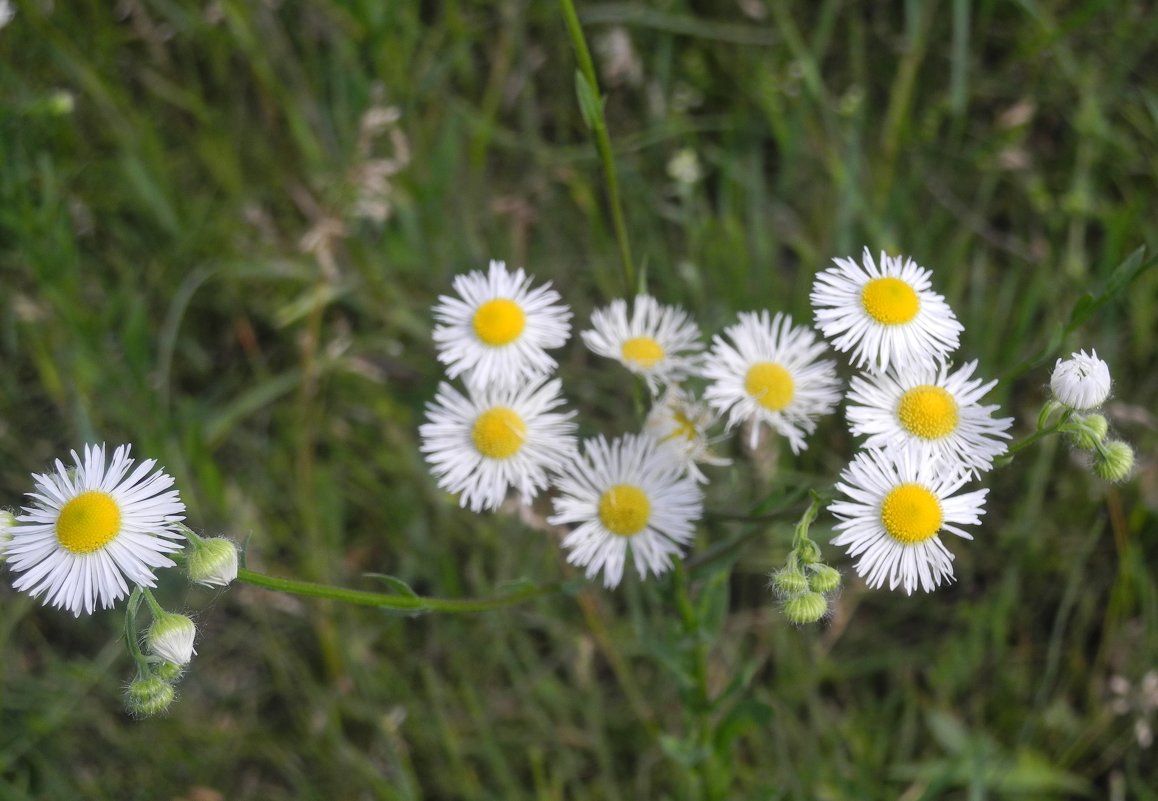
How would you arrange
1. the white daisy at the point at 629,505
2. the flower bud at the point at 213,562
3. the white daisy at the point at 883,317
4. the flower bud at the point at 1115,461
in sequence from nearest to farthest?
the flower bud at the point at 213,562, the flower bud at the point at 1115,461, the white daisy at the point at 883,317, the white daisy at the point at 629,505

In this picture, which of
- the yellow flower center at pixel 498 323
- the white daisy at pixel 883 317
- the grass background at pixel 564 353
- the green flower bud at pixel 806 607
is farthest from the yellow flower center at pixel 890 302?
the grass background at pixel 564 353

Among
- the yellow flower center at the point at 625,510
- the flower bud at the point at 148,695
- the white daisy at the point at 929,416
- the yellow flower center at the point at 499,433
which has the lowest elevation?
the flower bud at the point at 148,695

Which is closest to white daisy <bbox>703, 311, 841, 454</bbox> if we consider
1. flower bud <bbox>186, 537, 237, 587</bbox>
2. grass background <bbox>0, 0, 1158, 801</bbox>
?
grass background <bbox>0, 0, 1158, 801</bbox>

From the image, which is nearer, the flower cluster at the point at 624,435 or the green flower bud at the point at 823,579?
the green flower bud at the point at 823,579

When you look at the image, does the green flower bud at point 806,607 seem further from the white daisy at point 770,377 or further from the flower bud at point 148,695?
the flower bud at point 148,695

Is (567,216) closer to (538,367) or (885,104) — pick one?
(885,104)

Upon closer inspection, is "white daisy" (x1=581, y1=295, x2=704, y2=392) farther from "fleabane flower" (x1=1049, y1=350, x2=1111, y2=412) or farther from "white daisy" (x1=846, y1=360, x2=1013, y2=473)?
"fleabane flower" (x1=1049, y1=350, x2=1111, y2=412)

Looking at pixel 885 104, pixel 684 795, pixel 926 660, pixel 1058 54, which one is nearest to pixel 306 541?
pixel 684 795
